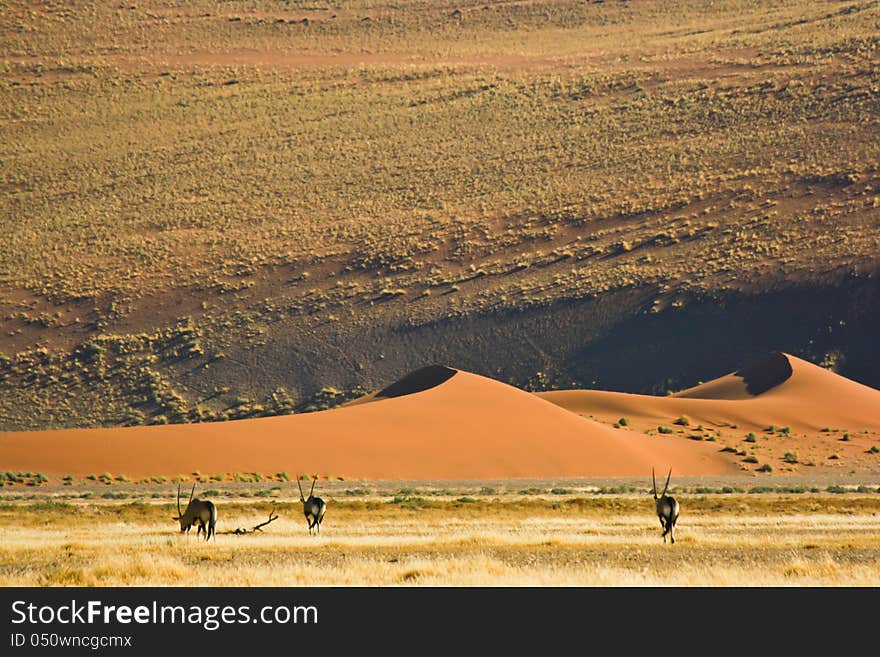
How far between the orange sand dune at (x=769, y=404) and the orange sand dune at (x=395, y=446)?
4412mm

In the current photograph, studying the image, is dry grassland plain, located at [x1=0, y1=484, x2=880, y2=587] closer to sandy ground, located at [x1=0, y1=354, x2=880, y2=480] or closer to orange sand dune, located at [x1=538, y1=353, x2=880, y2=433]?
sandy ground, located at [x1=0, y1=354, x2=880, y2=480]

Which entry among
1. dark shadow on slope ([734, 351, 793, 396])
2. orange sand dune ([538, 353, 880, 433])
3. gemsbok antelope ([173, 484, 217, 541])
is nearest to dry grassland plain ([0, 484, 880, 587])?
gemsbok antelope ([173, 484, 217, 541])

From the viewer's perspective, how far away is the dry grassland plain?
13.3 metres

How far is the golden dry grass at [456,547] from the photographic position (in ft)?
43.5

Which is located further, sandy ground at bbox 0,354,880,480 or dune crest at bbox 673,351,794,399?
dune crest at bbox 673,351,794,399

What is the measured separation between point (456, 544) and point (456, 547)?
1.49 feet

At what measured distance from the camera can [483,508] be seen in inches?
1084

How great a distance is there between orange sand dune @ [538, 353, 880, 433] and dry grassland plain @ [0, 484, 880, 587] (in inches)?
705

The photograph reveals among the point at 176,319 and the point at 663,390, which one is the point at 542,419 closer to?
the point at 663,390

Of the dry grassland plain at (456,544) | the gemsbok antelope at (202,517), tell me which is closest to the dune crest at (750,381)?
the dry grassland plain at (456,544)

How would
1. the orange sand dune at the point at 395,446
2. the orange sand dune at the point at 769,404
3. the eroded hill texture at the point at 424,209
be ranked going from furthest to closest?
the eroded hill texture at the point at 424,209
the orange sand dune at the point at 769,404
the orange sand dune at the point at 395,446

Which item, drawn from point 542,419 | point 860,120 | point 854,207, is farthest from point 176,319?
point 860,120

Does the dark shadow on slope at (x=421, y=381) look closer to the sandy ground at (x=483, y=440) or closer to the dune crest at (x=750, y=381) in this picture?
the sandy ground at (x=483, y=440)

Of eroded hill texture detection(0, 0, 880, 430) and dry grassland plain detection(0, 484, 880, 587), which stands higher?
eroded hill texture detection(0, 0, 880, 430)
